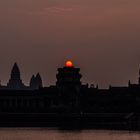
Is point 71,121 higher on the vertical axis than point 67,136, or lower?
higher

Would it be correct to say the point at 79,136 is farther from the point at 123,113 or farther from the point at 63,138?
the point at 123,113

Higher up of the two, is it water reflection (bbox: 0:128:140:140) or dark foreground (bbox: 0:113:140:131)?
dark foreground (bbox: 0:113:140:131)

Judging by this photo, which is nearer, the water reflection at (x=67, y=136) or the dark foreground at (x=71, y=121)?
the water reflection at (x=67, y=136)

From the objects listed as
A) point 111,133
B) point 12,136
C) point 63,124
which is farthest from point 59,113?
point 12,136

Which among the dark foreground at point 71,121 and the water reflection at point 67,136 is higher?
the dark foreground at point 71,121

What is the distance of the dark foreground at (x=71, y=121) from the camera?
586 feet

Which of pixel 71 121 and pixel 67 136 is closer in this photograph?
pixel 67 136

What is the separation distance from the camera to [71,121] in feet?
602

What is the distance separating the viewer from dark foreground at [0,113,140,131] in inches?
7028

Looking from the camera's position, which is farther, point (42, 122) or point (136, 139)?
point (42, 122)

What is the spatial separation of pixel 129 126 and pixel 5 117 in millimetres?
20587

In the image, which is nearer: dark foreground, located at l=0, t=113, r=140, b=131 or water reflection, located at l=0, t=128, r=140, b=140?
water reflection, located at l=0, t=128, r=140, b=140

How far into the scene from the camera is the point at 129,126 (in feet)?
573

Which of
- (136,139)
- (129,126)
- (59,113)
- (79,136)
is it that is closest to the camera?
(136,139)
